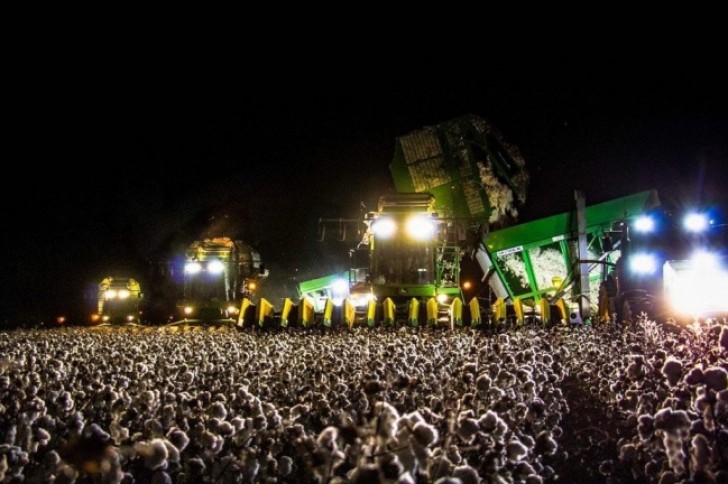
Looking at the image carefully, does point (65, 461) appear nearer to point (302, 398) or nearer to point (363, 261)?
point (302, 398)

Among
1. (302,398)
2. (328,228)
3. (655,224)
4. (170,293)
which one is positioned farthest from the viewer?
(170,293)

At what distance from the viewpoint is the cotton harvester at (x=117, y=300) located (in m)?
38.5

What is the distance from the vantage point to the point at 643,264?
13.8m

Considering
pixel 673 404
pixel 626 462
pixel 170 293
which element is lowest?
pixel 626 462

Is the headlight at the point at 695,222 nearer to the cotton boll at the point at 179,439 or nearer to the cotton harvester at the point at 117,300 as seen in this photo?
the cotton boll at the point at 179,439

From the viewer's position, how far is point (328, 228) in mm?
17719

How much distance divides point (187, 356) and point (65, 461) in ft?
27.8

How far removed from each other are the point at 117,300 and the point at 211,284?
502 inches

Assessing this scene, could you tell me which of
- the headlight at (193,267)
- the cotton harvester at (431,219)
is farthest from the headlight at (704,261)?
the headlight at (193,267)

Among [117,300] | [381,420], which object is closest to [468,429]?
[381,420]

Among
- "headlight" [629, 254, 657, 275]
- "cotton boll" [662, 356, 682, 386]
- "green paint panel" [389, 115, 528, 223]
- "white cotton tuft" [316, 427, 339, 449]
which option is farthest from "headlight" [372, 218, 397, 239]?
"white cotton tuft" [316, 427, 339, 449]

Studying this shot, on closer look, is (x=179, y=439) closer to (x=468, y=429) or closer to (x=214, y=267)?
(x=468, y=429)

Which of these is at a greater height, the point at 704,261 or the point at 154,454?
the point at 704,261

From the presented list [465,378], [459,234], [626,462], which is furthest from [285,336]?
[626,462]
